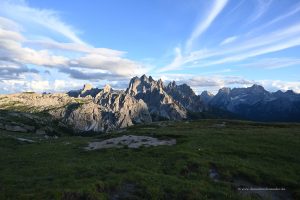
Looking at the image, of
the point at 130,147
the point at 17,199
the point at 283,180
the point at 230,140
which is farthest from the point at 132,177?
the point at 230,140

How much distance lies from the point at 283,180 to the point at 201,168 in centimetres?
824

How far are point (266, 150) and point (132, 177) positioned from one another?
23484 mm

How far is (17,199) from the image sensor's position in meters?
24.3

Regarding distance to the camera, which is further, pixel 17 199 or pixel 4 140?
pixel 4 140

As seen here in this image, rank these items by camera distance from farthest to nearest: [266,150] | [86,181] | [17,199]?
[266,150] → [86,181] → [17,199]

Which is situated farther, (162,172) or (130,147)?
(130,147)

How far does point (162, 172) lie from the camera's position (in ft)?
109

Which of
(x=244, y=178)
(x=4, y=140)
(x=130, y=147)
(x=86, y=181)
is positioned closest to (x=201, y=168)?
(x=244, y=178)

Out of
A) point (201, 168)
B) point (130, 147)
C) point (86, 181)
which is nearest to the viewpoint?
point (86, 181)

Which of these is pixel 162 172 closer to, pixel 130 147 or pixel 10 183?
pixel 10 183

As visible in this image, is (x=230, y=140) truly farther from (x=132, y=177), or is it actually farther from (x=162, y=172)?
(x=132, y=177)

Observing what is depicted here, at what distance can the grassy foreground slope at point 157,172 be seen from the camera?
87.8 feet

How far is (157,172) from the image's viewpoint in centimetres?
3309

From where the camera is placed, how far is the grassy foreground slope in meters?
26.8
